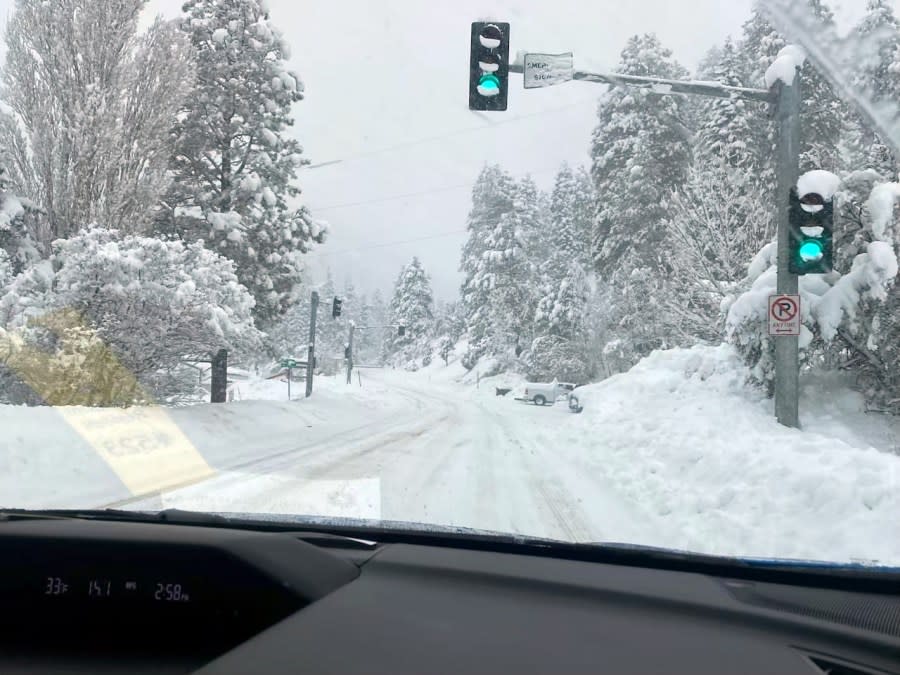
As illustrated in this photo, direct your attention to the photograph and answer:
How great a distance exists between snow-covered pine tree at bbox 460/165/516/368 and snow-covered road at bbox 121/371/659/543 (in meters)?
34.0

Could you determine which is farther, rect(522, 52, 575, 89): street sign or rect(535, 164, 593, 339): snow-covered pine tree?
rect(535, 164, 593, 339): snow-covered pine tree

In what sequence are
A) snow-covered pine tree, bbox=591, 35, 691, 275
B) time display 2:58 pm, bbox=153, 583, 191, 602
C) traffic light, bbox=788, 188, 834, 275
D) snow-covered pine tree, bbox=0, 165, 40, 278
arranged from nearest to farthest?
time display 2:58 pm, bbox=153, 583, 191, 602 → traffic light, bbox=788, 188, 834, 275 → snow-covered pine tree, bbox=0, 165, 40, 278 → snow-covered pine tree, bbox=591, 35, 691, 275

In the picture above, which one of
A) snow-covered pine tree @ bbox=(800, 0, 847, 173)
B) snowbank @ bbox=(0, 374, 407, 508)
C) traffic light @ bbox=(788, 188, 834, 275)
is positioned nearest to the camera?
traffic light @ bbox=(788, 188, 834, 275)

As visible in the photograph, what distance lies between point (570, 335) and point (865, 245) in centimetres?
3032

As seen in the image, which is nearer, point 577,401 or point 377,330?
point 577,401

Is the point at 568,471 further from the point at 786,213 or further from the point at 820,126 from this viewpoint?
the point at 820,126

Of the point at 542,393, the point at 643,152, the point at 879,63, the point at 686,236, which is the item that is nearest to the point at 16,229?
the point at 879,63

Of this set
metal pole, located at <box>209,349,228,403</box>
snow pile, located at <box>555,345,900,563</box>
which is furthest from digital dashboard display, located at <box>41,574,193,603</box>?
metal pole, located at <box>209,349,228,403</box>

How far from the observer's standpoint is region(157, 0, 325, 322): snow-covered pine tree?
785 inches

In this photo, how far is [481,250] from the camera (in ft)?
164

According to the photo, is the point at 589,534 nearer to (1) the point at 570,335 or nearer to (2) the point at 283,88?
(2) the point at 283,88

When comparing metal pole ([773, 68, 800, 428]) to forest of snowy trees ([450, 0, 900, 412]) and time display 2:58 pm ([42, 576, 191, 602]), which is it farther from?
time display 2:58 pm ([42, 576, 191, 602])

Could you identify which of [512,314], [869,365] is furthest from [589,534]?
[512,314]

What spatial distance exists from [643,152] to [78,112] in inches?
909
